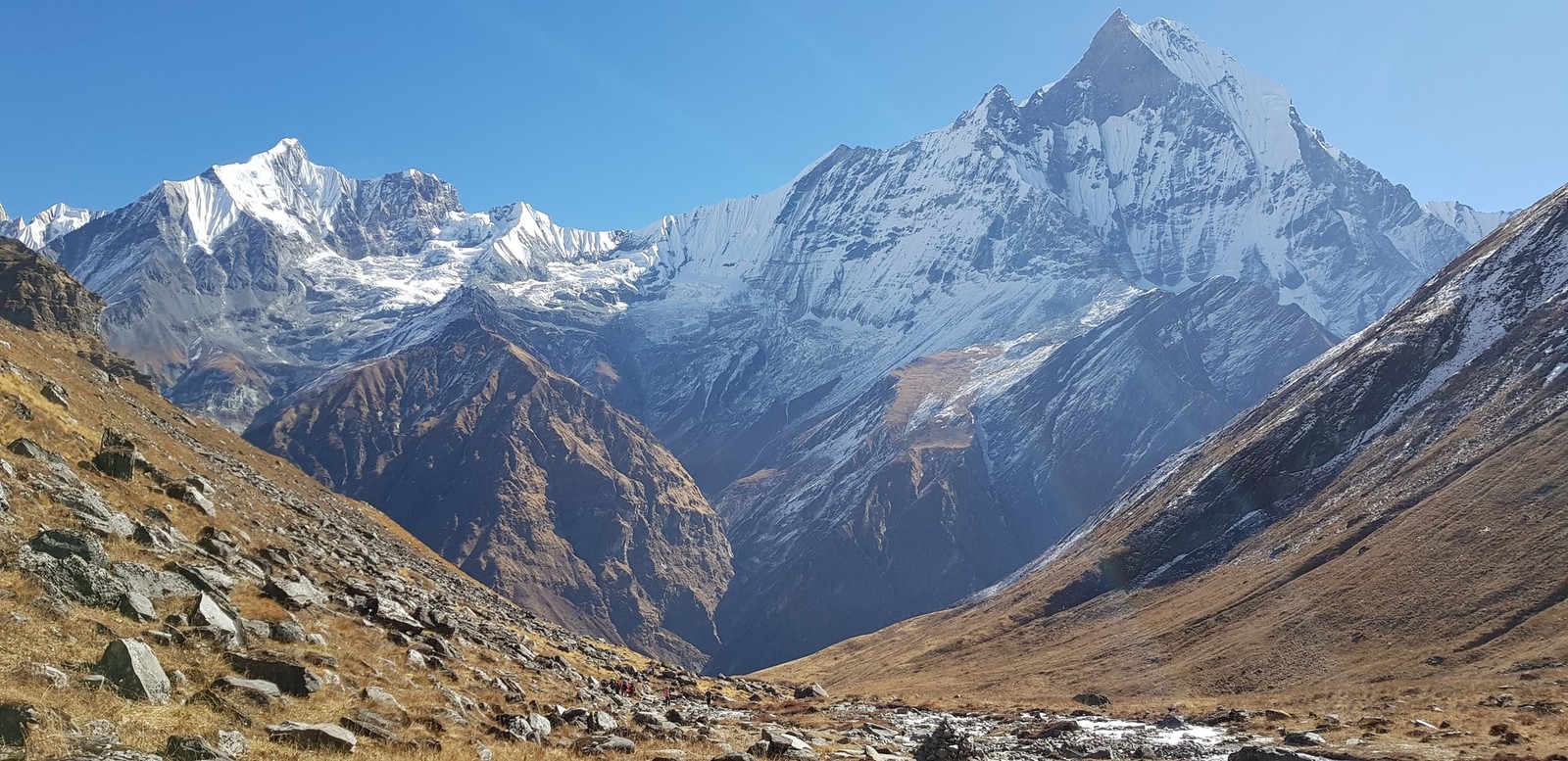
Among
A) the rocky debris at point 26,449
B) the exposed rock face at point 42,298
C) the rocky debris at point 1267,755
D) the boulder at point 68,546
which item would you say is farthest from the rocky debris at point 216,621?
the exposed rock face at point 42,298

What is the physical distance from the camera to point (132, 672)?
18.2 metres

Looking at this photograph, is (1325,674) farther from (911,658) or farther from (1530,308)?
(1530,308)

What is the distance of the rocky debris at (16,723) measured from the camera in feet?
48.1

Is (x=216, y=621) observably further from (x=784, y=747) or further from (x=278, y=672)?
(x=784, y=747)

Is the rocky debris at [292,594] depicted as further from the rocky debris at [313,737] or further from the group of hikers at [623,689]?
the group of hikers at [623,689]

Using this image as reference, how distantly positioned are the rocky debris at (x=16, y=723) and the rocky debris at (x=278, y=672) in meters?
6.54

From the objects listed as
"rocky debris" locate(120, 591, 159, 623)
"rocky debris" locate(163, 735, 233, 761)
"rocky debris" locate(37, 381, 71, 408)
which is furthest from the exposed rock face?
"rocky debris" locate(163, 735, 233, 761)

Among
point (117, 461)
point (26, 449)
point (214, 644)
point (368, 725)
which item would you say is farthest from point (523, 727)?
point (117, 461)

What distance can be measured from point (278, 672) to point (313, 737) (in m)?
4.28

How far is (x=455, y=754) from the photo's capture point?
20875mm

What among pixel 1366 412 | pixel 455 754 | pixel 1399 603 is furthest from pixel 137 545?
pixel 1366 412

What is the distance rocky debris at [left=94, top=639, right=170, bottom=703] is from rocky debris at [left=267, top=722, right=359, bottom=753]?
226 cm

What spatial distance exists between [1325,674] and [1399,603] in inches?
605

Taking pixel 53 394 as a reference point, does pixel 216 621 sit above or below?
below
